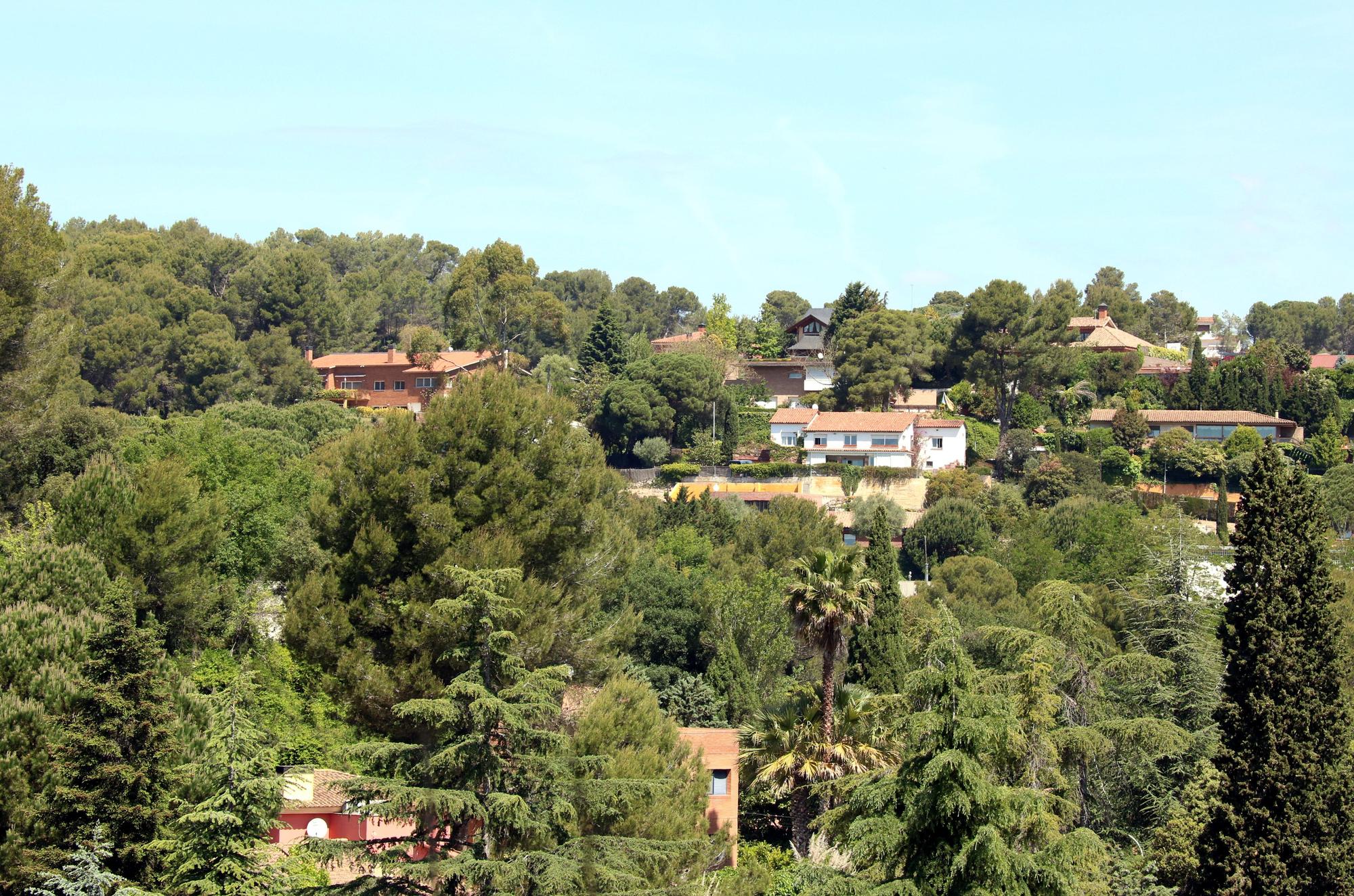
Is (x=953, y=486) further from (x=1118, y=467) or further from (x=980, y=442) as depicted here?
(x=1118, y=467)

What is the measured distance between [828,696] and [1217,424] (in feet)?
147

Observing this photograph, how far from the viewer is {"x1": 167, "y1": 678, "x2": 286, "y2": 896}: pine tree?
1592cm

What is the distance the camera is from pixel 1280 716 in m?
20.8

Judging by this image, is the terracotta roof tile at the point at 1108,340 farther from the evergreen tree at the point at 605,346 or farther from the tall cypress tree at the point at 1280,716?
the tall cypress tree at the point at 1280,716

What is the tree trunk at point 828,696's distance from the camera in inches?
1092

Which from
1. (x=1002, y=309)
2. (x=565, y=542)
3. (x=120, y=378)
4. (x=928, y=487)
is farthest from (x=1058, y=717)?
(x=120, y=378)

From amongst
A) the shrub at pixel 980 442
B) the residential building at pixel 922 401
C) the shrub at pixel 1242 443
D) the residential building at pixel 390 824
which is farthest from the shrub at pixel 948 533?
the residential building at pixel 390 824

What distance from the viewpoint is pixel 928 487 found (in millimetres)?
62969

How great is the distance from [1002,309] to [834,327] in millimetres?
11879

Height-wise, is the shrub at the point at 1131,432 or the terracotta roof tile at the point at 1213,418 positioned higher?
the terracotta roof tile at the point at 1213,418

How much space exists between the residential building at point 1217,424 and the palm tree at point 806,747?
4202 cm

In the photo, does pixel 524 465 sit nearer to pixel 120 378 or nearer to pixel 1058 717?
pixel 1058 717

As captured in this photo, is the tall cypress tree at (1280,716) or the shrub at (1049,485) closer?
the tall cypress tree at (1280,716)

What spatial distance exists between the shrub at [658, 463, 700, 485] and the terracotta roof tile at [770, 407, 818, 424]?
6.06 meters
